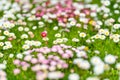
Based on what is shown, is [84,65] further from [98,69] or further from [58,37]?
[58,37]

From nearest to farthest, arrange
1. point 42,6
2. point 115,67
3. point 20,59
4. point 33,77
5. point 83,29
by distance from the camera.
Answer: point 33,77
point 115,67
point 20,59
point 83,29
point 42,6

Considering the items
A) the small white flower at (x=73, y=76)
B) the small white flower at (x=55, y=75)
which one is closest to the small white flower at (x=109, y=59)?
the small white flower at (x=73, y=76)

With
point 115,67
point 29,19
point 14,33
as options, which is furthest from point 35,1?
point 115,67

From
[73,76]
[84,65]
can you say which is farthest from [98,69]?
[73,76]

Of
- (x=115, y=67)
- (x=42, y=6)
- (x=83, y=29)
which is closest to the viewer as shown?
(x=115, y=67)

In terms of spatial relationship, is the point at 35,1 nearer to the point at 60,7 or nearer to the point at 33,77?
the point at 60,7

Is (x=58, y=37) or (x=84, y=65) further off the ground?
(x=58, y=37)

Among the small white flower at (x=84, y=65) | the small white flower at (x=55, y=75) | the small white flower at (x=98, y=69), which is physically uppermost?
the small white flower at (x=84, y=65)

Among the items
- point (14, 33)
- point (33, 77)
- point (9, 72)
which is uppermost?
point (14, 33)

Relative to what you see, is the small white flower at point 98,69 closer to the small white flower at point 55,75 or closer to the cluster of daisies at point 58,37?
the cluster of daisies at point 58,37
